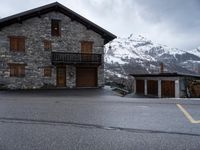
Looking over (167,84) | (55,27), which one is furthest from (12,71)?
(167,84)

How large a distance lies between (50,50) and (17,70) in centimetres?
386

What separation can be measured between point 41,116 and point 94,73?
20.9 metres

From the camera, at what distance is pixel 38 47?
1104 inches

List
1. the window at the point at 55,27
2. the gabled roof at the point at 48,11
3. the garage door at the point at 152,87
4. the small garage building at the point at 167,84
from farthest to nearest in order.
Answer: the window at the point at 55,27, the garage door at the point at 152,87, the gabled roof at the point at 48,11, the small garage building at the point at 167,84

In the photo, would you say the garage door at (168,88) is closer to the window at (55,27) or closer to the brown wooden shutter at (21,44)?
the window at (55,27)

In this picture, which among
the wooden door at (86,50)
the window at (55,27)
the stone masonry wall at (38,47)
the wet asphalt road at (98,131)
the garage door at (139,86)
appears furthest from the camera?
the garage door at (139,86)

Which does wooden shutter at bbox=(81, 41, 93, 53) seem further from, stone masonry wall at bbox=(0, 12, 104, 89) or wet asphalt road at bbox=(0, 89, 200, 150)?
wet asphalt road at bbox=(0, 89, 200, 150)

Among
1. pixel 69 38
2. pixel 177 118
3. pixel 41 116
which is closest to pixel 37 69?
pixel 69 38

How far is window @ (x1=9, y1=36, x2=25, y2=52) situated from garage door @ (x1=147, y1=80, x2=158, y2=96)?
534 inches

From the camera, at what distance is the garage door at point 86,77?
29812 millimetres

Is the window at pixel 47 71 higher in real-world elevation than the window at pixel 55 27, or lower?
lower

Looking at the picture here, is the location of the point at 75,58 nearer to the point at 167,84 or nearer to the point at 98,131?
the point at 167,84

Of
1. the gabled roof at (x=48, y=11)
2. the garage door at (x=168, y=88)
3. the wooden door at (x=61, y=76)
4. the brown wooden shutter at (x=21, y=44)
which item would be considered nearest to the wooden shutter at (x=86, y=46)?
the gabled roof at (x=48, y=11)

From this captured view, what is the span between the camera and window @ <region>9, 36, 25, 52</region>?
2733cm
